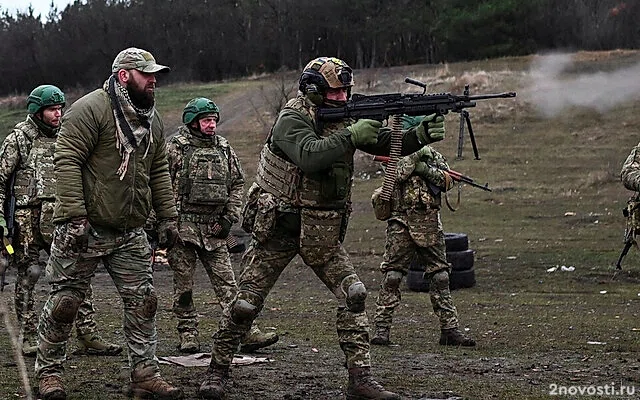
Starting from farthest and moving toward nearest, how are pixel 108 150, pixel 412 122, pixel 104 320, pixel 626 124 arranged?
1. pixel 626 124
2. pixel 104 320
3. pixel 412 122
4. pixel 108 150

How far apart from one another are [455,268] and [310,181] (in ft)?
26.9

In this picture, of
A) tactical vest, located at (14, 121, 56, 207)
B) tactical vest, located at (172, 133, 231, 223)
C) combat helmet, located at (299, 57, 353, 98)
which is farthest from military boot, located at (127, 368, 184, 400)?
tactical vest, located at (172, 133, 231, 223)

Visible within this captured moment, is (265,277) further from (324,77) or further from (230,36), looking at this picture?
(230,36)

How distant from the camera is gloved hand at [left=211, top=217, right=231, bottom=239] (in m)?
9.32

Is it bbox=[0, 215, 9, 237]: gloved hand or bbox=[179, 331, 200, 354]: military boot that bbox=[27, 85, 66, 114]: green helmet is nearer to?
bbox=[0, 215, 9, 237]: gloved hand

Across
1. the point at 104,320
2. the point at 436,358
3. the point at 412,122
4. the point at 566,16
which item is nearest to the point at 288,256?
the point at 436,358

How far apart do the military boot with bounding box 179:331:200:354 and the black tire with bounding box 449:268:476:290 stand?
6.41 m

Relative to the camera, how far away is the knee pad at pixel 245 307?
23.0 ft

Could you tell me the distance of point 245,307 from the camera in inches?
276

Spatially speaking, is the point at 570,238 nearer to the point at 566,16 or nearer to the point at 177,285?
the point at 177,285

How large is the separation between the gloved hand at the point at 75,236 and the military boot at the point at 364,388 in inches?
76.4

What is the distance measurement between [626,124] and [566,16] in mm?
7496

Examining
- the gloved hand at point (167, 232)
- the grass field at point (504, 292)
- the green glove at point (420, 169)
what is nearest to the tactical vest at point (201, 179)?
A: the grass field at point (504, 292)

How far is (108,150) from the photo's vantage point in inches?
263
